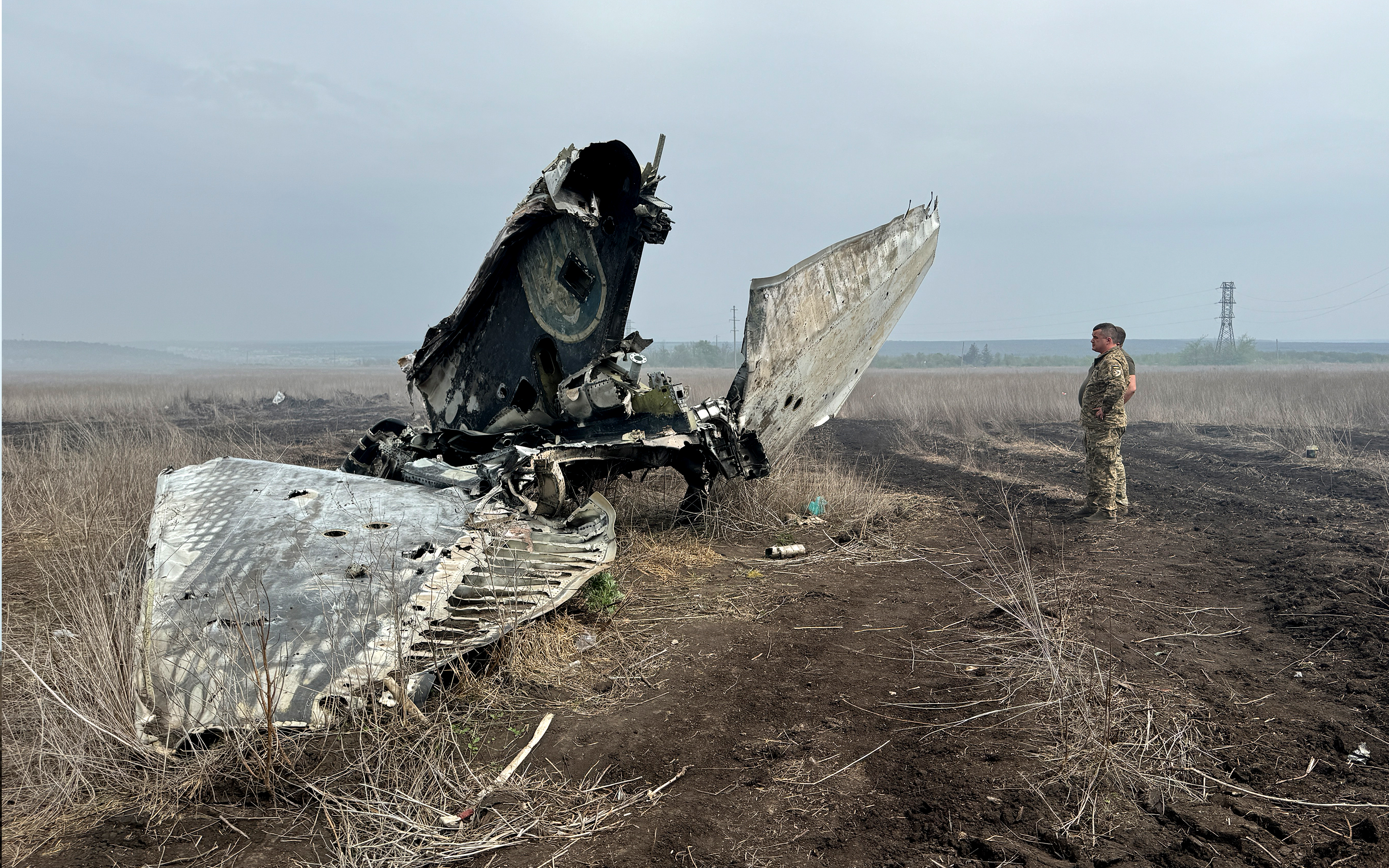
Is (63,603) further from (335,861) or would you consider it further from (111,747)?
(335,861)

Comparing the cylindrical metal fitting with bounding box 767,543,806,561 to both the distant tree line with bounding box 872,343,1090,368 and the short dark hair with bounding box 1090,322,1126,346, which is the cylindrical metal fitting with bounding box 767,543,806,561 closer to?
the short dark hair with bounding box 1090,322,1126,346

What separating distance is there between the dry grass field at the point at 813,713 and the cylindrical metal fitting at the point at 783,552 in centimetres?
22

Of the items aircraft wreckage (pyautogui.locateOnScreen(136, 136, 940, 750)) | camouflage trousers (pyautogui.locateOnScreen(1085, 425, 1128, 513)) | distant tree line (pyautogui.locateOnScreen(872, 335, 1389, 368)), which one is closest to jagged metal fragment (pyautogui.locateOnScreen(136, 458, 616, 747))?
aircraft wreckage (pyautogui.locateOnScreen(136, 136, 940, 750))

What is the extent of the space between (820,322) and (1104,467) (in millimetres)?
3546

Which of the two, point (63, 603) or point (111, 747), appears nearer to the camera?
point (111, 747)

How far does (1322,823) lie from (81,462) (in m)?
11.4

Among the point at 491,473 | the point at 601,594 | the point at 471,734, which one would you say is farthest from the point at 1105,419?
the point at 471,734

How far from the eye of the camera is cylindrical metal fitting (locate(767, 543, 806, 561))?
638 cm

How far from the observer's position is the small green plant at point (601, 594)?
15.8 ft

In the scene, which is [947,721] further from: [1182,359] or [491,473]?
[1182,359]

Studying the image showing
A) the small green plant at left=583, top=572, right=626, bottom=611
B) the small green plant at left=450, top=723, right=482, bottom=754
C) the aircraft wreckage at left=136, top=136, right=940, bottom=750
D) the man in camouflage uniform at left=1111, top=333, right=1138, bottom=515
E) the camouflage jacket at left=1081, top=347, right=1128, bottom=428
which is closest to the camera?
the aircraft wreckage at left=136, top=136, right=940, bottom=750

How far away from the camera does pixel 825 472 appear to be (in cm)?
972

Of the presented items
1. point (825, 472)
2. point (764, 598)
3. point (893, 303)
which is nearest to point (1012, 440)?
point (825, 472)

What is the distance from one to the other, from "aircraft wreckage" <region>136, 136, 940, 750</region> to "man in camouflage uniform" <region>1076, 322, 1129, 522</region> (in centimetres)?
201
